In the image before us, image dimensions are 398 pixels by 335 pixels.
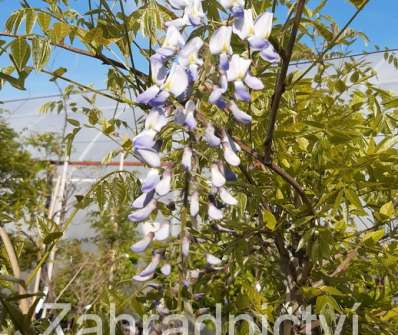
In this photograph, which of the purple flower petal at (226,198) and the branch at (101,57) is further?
the branch at (101,57)

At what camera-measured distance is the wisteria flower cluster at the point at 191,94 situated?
26.5 inches

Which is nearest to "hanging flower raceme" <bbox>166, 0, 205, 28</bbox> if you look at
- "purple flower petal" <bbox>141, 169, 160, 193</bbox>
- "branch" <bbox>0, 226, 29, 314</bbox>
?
"purple flower petal" <bbox>141, 169, 160, 193</bbox>

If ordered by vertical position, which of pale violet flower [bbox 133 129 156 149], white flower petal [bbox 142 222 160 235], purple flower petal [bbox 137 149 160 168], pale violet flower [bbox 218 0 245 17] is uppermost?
pale violet flower [bbox 218 0 245 17]

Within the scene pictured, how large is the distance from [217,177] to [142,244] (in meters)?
0.15

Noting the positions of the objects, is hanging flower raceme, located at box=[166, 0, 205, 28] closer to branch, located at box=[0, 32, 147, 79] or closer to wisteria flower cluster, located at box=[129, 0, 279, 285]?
wisteria flower cluster, located at box=[129, 0, 279, 285]

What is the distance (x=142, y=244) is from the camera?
75 centimetres

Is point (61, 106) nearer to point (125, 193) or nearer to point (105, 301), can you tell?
point (125, 193)

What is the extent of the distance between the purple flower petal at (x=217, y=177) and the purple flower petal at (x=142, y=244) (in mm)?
127

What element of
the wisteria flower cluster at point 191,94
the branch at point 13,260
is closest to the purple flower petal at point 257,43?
the wisteria flower cluster at point 191,94

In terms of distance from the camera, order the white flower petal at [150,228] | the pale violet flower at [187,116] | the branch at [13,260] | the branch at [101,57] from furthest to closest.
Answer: the branch at [101,57]
the branch at [13,260]
the white flower petal at [150,228]
the pale violet flower at [187,116]

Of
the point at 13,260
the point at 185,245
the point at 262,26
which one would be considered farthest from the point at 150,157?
the point at 13,260

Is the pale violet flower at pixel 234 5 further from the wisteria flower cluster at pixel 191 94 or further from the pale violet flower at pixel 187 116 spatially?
the pale violet flower at pixel 187 116

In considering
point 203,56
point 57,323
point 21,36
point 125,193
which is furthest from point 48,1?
point 57,323

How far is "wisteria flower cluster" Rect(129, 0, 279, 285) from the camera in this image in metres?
0.67
